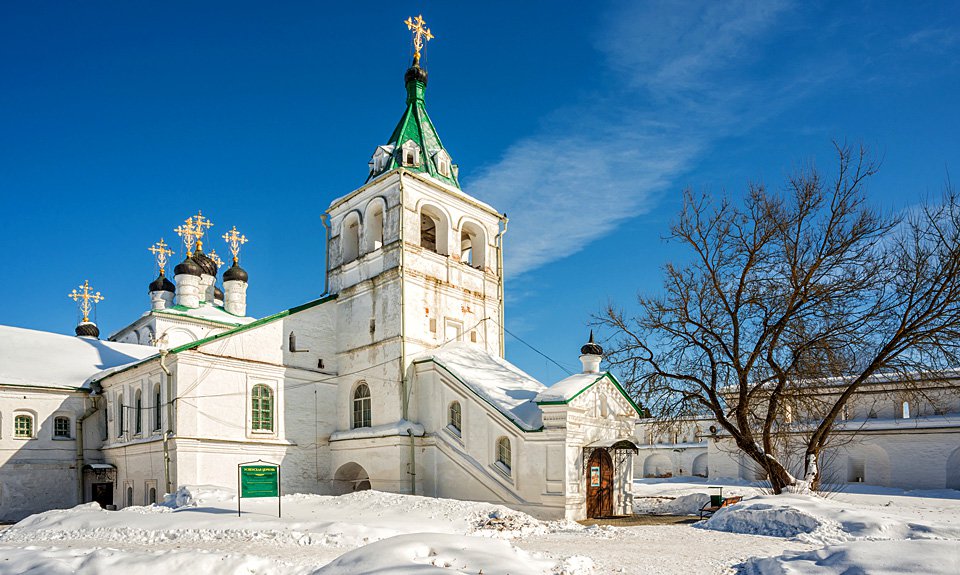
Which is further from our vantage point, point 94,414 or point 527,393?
point 94,414

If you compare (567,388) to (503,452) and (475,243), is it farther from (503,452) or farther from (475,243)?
(475,243)

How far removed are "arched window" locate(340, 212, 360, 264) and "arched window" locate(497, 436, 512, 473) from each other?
31.3 feet

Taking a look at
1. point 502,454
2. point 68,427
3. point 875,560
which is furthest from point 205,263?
point 875,560

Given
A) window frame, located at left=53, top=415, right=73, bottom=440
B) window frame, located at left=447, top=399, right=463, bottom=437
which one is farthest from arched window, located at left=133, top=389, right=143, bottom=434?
window frame, located at left=447, top=399, right=463, bottom=437

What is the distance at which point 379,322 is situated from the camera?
24.2 meters

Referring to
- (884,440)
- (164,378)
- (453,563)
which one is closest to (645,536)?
(453,563)

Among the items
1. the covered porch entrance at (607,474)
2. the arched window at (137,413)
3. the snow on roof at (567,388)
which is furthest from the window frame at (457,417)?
the arched window at (137,413)

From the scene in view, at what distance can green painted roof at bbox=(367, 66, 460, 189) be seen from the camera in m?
26.3

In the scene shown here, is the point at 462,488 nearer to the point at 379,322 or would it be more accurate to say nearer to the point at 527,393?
the point at 527,393

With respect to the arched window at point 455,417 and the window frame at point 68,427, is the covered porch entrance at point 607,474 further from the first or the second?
the window frame at point 68,427

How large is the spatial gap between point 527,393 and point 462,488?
337cm

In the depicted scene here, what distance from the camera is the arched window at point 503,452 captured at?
20375 millimetres

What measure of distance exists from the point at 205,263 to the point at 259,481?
90.6 ft

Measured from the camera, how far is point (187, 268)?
37.0 m
